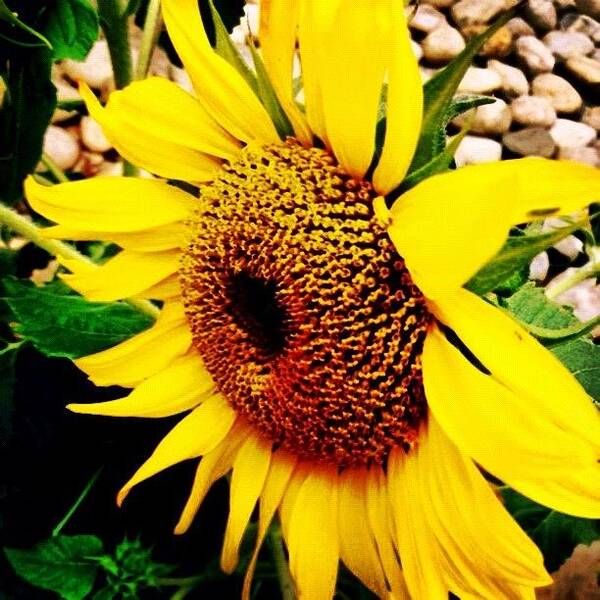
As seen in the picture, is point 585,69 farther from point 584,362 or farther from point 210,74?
point 210,74

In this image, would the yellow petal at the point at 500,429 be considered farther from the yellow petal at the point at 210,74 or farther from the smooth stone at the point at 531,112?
the smooth stone at the point at 531,112

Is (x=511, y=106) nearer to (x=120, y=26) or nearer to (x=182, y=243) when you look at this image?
(x=120, y=26)

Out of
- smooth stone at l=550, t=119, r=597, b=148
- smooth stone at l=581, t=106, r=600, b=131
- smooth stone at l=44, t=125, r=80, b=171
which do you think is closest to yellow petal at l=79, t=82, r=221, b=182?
smooth stone at l=44, t=125, r=80, b=171

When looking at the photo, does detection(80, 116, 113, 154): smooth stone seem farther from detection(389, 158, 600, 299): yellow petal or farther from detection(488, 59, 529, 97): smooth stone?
detection(389, 158, 600, 299): yellow petal

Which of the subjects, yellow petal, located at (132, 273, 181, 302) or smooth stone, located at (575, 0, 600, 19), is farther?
smooth stone, located at (575, 0, 600, 19)

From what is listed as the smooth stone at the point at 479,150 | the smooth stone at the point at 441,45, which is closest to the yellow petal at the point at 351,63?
the smooth stone at the point at 479,150

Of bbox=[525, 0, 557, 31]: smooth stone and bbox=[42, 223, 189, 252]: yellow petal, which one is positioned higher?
bbox=[42, 223, 189, 252]: yellow petal
